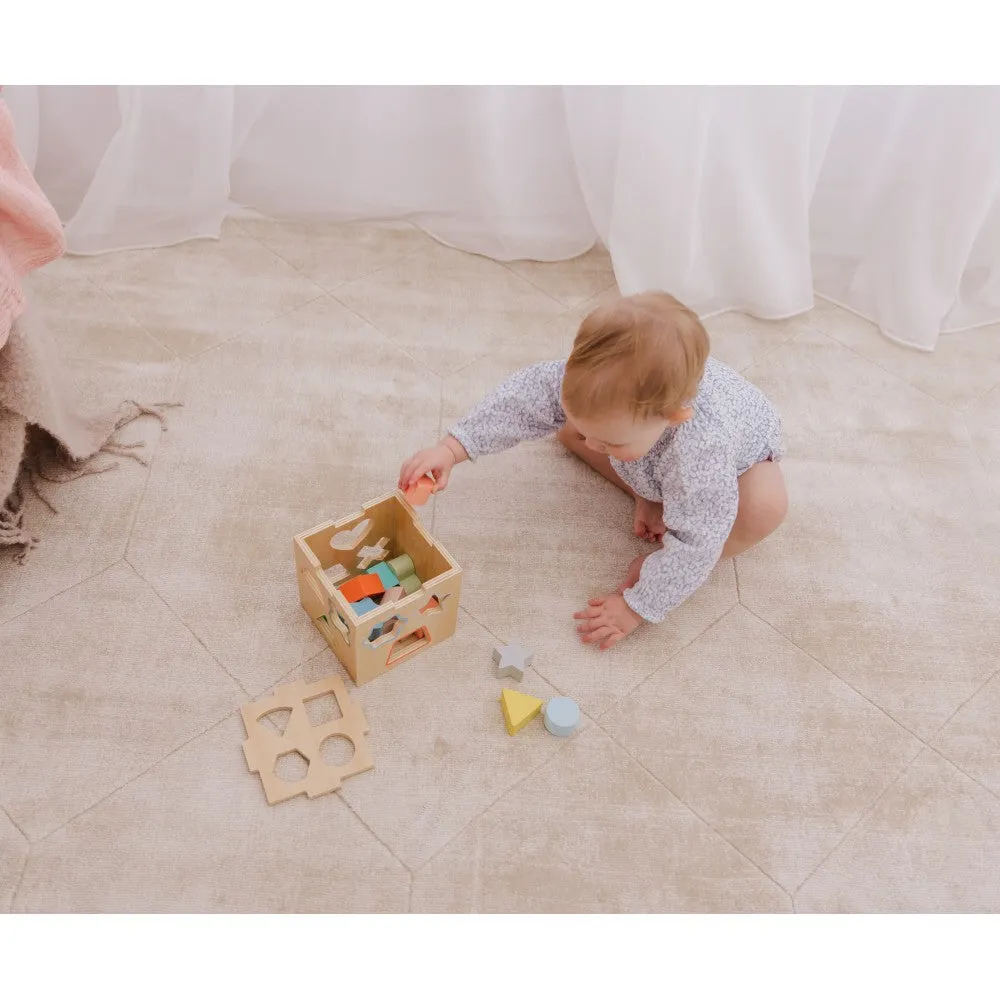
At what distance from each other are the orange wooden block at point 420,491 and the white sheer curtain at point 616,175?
1.97 ft

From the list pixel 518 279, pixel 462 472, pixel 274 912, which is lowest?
pixel 274 912

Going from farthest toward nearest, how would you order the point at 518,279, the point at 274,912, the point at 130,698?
the point at 518,279 < the point at 130,698 < the point at 274,912

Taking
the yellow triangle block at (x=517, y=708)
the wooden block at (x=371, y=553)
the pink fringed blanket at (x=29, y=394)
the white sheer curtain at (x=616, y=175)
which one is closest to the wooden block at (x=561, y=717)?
the yellow triangle block at (x=517, y=708)

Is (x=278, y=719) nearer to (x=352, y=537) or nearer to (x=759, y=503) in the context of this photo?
(x=352, y=537)

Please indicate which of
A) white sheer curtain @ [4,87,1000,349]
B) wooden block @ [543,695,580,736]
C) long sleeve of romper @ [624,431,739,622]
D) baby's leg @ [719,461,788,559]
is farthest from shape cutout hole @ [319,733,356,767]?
white sheer curtain @ [4,87,1000,349]

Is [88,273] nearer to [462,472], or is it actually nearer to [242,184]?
[242,184]

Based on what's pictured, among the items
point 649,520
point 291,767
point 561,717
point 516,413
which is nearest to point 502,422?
point 516,413

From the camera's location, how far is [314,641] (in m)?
1.02

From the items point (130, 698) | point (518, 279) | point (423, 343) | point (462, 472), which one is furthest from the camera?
point (518, 279)

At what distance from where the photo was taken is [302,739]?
3.10 ft

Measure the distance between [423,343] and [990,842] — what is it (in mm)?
970

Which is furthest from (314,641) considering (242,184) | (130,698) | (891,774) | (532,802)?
(242,184)

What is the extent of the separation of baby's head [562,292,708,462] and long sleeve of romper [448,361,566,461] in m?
0.19

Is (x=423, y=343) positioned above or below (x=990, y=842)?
above
